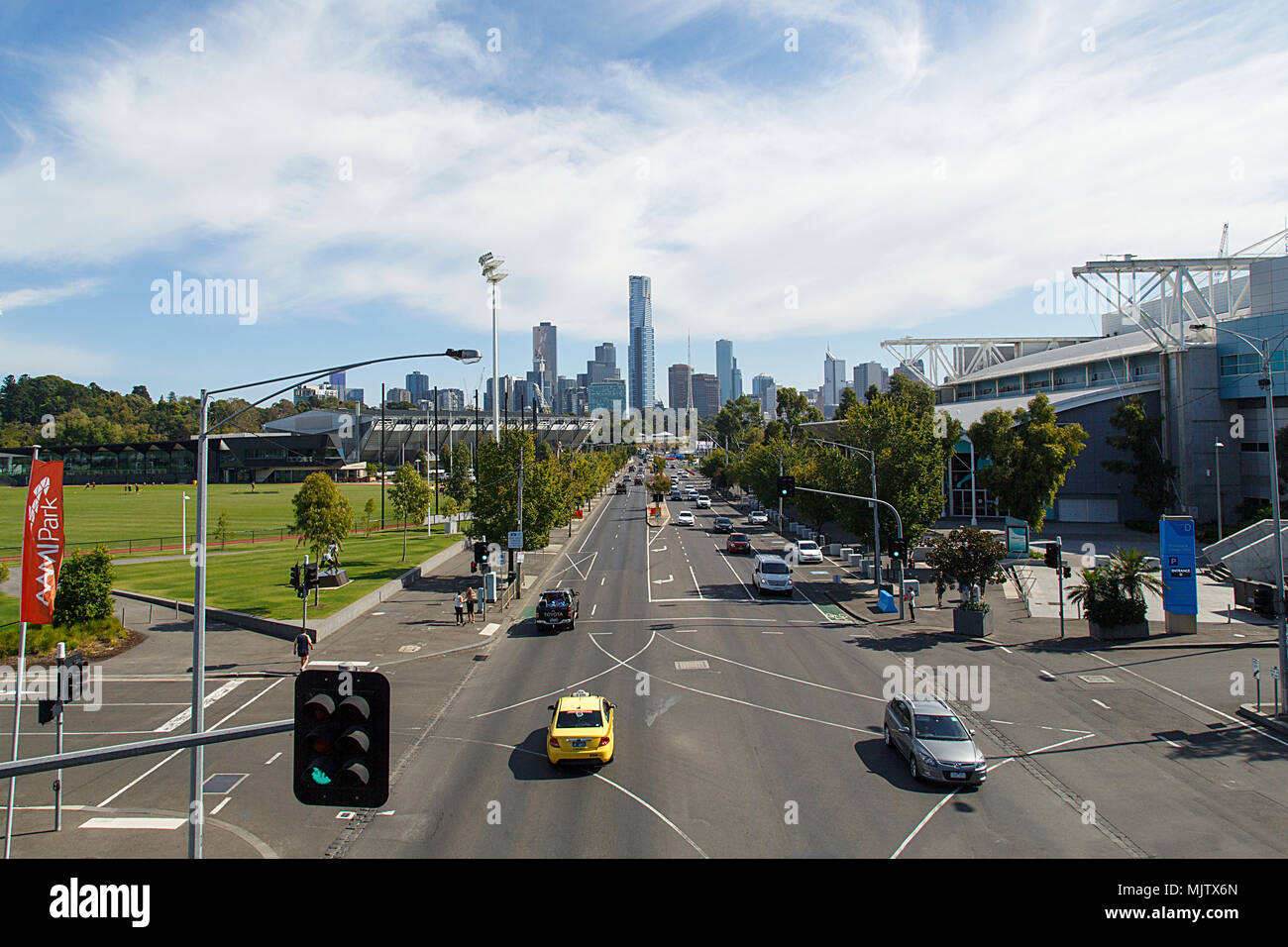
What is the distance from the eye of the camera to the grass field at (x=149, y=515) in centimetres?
5934

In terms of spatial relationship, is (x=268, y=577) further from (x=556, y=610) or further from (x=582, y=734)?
(x=582, y=734)

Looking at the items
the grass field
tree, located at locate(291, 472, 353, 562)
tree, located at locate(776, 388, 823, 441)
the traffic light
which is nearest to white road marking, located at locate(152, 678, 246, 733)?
tree, located at locate(291, 472, 353, 562)

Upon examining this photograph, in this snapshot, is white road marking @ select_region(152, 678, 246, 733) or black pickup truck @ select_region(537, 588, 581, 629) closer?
white road marking @ select_region(152, 678, 246, 733)

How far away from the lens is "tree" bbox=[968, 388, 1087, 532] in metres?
47.8

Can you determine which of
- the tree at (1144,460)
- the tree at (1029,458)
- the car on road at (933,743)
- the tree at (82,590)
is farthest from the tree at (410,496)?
the tree at (1144,460)

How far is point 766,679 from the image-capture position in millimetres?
24438

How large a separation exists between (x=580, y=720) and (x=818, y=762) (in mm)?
5515

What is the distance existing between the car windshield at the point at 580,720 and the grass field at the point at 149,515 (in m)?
38.3

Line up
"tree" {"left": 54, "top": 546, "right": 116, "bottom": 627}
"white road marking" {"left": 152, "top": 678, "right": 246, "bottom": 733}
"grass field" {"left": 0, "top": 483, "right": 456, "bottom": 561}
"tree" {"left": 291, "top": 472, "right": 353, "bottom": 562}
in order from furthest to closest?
"grass field" {"left": 0, "top": 483, "right": 456, "bottom": 561} → "tree" {"left": 291, "top": 472, "right": 353, "bottom": 562} → "tree" {"left": 54, "top": 546, "right": 116, "bottom": 627} → "white road marking" {"left": 152, "top": 678, "right": 246, "bottom": 733}

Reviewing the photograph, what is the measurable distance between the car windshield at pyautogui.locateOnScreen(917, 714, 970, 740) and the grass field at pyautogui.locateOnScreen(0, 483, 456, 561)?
149 feet

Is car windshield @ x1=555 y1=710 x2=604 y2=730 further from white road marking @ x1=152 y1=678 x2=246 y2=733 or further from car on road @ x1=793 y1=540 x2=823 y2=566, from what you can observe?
car on road @ x1=793 y1=540 x2=823 y2=566
